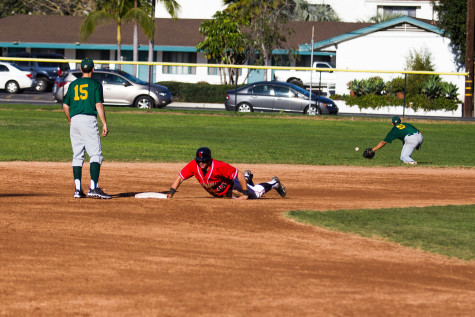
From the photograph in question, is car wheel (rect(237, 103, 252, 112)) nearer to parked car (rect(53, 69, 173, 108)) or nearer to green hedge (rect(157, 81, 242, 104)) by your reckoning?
parked car (rect(53, 69, 173, 108))

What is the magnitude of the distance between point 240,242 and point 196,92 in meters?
31.5

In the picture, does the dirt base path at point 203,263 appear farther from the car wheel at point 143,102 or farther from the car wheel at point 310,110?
the car wheel at point 143,102

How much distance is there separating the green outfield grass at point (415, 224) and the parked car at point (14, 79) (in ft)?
105

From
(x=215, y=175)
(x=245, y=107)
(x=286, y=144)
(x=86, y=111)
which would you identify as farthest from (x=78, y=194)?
(x=245, y=107)

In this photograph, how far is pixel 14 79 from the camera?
40.1m

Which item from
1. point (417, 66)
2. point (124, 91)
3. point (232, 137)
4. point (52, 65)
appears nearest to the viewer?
point (232, 137)

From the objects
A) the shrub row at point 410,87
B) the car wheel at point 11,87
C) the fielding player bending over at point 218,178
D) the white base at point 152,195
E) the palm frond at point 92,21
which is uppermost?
the palm frond at point 92,21

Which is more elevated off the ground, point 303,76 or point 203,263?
point 303,76

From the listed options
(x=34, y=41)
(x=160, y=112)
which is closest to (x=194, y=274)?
(x=160, y=112)

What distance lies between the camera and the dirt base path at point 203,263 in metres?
6.14

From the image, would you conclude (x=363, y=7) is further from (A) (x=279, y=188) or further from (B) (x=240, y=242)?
(B) (x=240, y=242)

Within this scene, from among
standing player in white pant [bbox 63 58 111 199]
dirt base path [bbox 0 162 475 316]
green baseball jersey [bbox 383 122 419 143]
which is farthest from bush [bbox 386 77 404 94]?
standing player in white pant [bbox 63 58 111 199]

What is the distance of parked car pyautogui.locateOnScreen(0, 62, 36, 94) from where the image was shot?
39594 mm

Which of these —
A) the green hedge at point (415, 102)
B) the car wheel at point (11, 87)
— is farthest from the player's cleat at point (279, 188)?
the car wheel at point (11, 87)
